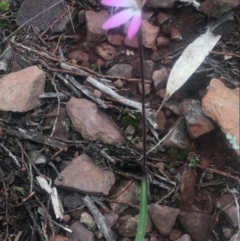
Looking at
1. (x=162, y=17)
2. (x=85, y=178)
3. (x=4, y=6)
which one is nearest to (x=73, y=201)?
(x=85, y=178)

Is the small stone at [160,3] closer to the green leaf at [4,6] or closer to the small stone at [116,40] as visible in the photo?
the small stone at [116,40]

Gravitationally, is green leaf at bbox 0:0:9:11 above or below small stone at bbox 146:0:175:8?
above

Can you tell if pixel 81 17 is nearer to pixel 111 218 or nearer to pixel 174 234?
pixel 111 218

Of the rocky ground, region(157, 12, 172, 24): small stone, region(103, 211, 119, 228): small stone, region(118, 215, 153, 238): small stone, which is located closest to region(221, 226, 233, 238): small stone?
the rocky ground

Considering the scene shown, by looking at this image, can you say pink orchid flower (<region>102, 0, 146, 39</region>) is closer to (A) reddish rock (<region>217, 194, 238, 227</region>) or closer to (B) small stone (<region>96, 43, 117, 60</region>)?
(B) small stone (<region>96, 43, 117, 60</region>)

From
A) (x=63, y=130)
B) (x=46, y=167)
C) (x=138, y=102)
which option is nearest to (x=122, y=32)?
(x=138, y=102)

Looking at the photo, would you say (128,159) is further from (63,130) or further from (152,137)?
(63,130)
